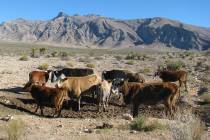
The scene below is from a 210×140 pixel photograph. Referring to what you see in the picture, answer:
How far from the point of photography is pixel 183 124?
12.1m

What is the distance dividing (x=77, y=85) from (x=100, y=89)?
0.95 meters

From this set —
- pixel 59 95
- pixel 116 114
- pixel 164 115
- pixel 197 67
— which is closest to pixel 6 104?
pixel 59 95

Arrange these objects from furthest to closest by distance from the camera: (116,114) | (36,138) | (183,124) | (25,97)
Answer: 1. (25,97)
2. (116,114)
3. (36,138)
4. (183,124)

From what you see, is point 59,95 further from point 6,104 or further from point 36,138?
point 36,138

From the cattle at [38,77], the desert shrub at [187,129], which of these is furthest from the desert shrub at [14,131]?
the cattle at [38,77]

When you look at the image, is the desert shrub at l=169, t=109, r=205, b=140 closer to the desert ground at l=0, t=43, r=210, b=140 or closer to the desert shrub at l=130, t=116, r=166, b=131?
the desert ground at l=0, t=43, r=210, b=140

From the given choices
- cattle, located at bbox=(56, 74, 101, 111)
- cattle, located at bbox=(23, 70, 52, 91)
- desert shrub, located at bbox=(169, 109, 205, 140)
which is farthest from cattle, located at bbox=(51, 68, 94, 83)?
desert shrub, located at bbox=(169, 109, 205, 140)

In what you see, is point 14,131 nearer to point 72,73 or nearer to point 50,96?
point 50,96

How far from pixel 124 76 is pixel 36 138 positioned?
41.6 feet

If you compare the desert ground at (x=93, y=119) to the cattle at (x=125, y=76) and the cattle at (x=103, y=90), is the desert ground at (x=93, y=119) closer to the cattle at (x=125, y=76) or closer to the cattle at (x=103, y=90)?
the cattle at (x=103, y=90)

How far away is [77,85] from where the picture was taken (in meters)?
20.2

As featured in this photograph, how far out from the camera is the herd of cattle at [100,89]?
1759 cm

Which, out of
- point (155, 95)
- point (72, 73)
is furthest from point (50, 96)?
point (72, 73)

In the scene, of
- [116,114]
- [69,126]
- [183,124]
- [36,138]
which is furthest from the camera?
[116,114]
